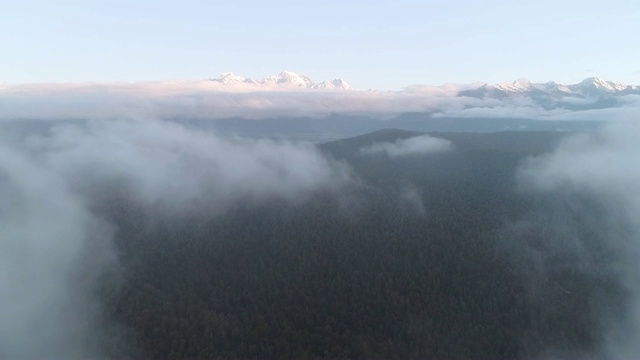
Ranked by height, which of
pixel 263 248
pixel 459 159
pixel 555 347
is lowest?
pixel 555 347

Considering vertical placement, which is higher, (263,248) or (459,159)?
(459,159)

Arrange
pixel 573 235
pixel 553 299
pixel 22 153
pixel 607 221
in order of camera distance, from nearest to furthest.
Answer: pixel 553 299, pixel 573 235, pixel 607 221, pixel 22 153

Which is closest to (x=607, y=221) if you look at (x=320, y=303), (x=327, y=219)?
(x=327, y=219)

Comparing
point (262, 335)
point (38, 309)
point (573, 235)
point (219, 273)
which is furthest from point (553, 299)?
point (38, 309)

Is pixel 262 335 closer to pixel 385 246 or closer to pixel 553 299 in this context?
pixel 385 246

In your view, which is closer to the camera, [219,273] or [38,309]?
[38,309]

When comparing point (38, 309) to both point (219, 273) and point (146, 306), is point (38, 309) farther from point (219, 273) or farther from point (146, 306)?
point (219, 273)

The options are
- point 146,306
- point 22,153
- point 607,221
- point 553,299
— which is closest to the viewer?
point 146,306
